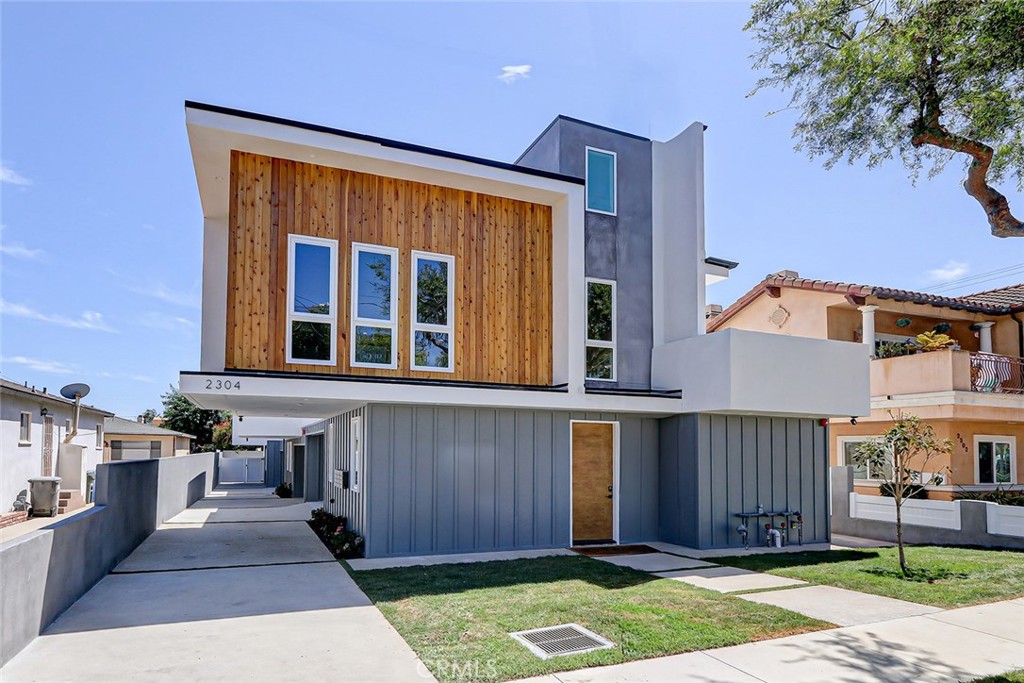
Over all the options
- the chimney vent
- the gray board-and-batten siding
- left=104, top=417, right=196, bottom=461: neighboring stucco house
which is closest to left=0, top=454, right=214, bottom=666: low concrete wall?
the gray board-and-batten siding

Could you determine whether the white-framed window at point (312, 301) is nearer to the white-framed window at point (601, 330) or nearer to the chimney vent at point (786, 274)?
the white-framed window at point (601, 330)

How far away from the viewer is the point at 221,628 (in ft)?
20.4

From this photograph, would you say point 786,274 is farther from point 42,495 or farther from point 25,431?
point 25,431

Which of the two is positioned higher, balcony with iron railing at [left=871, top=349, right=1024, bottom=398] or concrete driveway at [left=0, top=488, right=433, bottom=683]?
balcony with iron railing at [left=871, top=349, right=1024, bottom=398]

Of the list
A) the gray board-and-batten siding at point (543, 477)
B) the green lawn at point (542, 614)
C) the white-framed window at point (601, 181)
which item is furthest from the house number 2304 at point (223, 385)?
the white-framed window at point (601, 181)

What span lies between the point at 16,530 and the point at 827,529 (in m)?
16.2

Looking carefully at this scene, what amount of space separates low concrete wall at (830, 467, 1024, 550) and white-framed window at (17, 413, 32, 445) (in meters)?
18.9

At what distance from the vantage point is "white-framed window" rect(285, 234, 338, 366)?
9477 mm

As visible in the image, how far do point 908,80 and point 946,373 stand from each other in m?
9.68

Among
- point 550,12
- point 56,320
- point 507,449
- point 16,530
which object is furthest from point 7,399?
point 56,320

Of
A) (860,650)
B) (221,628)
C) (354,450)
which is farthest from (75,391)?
(860,650)

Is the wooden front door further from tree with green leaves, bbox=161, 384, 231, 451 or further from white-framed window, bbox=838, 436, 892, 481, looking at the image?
tree with green leaves, bbox=161, 384, 231, 451

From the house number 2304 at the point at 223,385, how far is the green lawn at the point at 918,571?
744 cm

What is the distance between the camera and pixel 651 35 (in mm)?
8812
